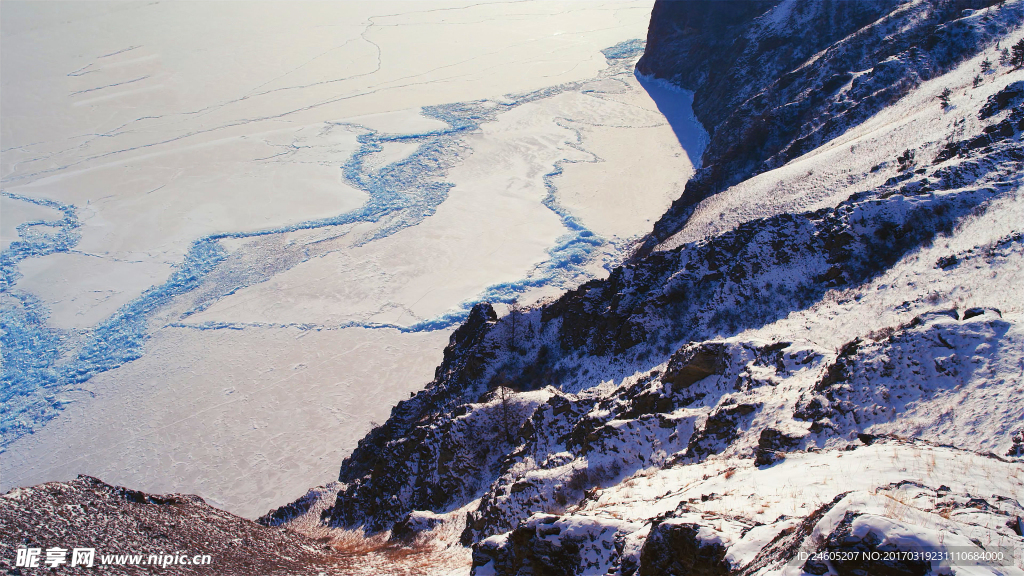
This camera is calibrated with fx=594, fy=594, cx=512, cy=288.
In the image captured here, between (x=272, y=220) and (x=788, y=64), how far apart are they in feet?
153

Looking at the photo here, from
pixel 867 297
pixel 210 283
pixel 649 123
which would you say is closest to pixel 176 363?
pixel 210 283

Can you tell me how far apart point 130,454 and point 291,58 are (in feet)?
211

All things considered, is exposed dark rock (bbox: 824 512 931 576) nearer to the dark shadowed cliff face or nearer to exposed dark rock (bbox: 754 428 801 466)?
exposed dark rock (bbox: 754 428 801 466)

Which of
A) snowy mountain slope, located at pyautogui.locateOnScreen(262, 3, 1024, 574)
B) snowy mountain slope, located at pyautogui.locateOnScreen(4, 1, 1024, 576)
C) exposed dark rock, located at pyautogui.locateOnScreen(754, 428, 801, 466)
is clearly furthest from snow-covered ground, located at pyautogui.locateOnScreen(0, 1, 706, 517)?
exposed dark rock, located at pyautogui.locateOnScreen(754, 428, 801, 466)

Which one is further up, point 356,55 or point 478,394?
point 356,55

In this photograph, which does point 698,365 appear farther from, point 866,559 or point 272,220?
point 272,220

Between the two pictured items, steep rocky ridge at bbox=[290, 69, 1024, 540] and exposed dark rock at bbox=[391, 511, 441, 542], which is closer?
exposed dark rock at bbox=[391, 511, 441, 542]

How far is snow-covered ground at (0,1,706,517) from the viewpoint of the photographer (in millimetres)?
28891

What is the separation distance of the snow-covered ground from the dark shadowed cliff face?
5.24 meters

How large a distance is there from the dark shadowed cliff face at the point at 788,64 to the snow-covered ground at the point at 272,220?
17.2ft

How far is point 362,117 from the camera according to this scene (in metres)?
62.2

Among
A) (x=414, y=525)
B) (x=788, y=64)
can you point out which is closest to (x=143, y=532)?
(x=414, y=525)

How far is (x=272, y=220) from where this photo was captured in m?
45.0

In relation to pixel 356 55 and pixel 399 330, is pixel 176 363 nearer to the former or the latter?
pixel 399 330
